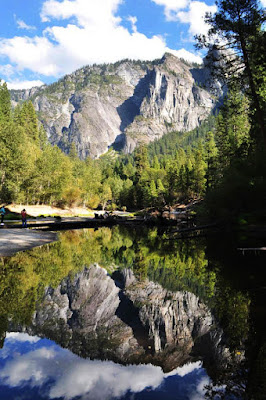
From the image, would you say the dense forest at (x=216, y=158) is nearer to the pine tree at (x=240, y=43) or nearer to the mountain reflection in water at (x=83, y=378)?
the pine tree at (x=240, y=43)

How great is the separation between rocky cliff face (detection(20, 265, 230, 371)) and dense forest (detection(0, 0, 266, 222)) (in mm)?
14343

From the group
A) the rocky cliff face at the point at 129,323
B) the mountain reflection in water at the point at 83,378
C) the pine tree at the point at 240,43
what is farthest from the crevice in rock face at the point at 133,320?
the pine tree at the point at 240,43

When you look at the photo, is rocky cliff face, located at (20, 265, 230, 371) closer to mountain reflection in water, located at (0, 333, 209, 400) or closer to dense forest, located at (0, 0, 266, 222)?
mountain reflection in water, located at (0, 333, 209, 400)

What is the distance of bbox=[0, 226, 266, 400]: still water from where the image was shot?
12.7 feet

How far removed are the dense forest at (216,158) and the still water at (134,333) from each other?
470 inches

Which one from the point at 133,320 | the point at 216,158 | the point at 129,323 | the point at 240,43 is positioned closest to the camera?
the point at 129,323

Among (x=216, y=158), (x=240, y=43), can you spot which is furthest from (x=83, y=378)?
(x=216, y=158)

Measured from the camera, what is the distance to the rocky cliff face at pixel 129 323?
495cm

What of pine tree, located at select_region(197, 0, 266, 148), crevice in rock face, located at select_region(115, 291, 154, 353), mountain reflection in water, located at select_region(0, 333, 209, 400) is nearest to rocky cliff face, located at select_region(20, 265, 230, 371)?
crevice in rock face, located at select_region(115, 291, 154, 353)

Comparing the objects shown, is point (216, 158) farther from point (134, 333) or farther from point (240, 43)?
point (134, 333)

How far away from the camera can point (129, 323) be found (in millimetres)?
A: 6516

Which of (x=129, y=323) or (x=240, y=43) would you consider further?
(x=240, y=43)

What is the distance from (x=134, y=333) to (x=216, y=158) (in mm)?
53786

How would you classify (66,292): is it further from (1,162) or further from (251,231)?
(1,162)
